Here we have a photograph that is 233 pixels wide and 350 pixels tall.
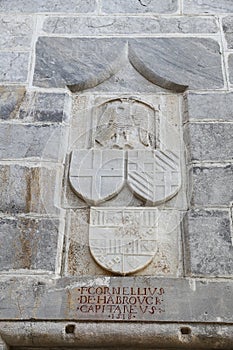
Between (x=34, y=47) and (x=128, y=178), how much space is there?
1015 millimetres

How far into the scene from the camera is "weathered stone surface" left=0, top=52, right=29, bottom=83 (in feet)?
9.53

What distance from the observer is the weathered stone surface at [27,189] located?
2.48m

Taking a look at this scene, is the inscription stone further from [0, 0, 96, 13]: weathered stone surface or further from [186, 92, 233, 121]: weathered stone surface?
[0, 0, 96, 13]: weathered stone surface

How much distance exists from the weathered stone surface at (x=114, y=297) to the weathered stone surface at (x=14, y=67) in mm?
1122

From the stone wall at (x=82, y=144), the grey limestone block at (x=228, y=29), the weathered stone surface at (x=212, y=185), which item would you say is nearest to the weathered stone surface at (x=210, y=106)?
the stone wall at (x=82, y=144)

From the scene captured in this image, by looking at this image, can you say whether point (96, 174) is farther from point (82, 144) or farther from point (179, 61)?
point (179, 61)

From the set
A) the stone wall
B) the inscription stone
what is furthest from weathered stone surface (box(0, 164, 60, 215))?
the inscription stone

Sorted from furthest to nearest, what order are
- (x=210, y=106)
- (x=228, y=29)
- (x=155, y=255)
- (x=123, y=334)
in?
(x=228, y=29), (x=210, y=106), (x=155, y=255), (x=123, y=334)

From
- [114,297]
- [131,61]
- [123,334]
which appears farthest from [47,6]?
[123,334]

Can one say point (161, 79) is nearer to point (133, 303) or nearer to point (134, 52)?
point (134, 52)

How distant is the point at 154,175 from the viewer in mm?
2543

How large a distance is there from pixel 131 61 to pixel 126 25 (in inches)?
10.5

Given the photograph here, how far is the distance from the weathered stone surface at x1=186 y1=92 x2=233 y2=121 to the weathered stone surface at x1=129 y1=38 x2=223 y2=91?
0.23ft

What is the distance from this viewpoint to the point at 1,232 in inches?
94.9
